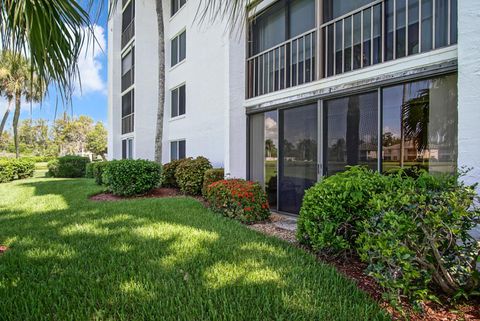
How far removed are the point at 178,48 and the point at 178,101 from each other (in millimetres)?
2550

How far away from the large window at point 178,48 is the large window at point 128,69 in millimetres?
3593

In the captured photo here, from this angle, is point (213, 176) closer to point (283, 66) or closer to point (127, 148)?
point (283, 66)

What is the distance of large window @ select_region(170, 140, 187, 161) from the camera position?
13.6 m

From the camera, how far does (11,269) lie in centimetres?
371

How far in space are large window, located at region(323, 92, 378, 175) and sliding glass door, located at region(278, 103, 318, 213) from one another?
0.33 meters

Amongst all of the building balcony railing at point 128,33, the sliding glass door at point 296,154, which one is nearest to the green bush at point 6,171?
the building balcony railing at point 128,33

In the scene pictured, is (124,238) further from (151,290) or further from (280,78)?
(280,78)

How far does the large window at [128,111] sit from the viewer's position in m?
17.1

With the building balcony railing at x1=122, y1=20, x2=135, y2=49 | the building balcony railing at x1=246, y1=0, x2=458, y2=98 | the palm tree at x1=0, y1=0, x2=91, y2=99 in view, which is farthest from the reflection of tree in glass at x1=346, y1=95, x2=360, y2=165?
the building balcony railing at x1=122, y1=20, x2=135, y2=49

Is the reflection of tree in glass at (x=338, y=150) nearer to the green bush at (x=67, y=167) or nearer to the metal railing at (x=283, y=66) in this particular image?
the metal railing at (x=283, y=66)

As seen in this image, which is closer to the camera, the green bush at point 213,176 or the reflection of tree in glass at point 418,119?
the reflection of tree in glass at point 418,119

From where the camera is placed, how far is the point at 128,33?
18109mm

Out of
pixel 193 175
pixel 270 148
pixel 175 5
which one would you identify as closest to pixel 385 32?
pixel 270 148

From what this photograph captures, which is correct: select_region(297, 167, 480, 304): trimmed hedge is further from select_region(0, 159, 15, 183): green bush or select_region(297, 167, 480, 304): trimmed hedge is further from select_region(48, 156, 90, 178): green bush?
select_region(48, 156, 90, 178): green bush
